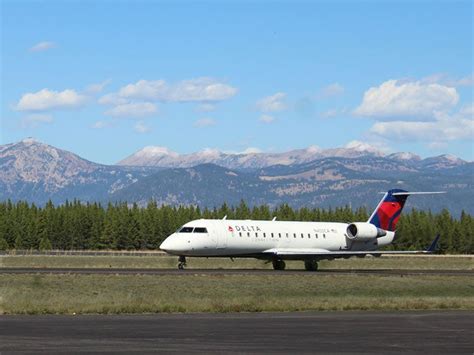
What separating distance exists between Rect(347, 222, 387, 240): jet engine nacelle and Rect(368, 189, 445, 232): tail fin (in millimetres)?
2126

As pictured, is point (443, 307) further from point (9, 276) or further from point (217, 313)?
point (9, 276)

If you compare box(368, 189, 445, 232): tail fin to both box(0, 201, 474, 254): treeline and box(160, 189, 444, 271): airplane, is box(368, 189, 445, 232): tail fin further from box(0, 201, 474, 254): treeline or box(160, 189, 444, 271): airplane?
box(0, 201, 474, 254): treeline

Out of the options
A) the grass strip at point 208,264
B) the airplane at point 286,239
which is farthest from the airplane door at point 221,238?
the grass strip at point 208,264

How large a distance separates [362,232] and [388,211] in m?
4.54

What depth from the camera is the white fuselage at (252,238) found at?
68000 mm

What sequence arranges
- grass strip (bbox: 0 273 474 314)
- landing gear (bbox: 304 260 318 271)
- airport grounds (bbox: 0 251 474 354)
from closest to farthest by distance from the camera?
airport grounds (bbox: 0 251 474 354) < grass strip (bbox: 0 273 474 314) < landing gear (bbox: 304 260 318 271)

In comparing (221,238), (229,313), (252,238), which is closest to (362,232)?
(252,238)

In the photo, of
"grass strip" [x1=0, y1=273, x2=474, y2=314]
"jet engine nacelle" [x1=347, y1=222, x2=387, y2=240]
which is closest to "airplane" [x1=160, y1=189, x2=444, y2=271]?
"jet engine nacelle" [x1=347, y1=222, x2=387, y2=240]

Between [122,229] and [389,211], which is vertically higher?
[122,229]

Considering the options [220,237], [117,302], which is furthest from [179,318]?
[220,237]

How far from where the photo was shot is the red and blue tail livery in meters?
79.8

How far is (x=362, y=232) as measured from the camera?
251 ft

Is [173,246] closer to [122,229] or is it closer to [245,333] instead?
[245,333]

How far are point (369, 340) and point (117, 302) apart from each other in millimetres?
14354
